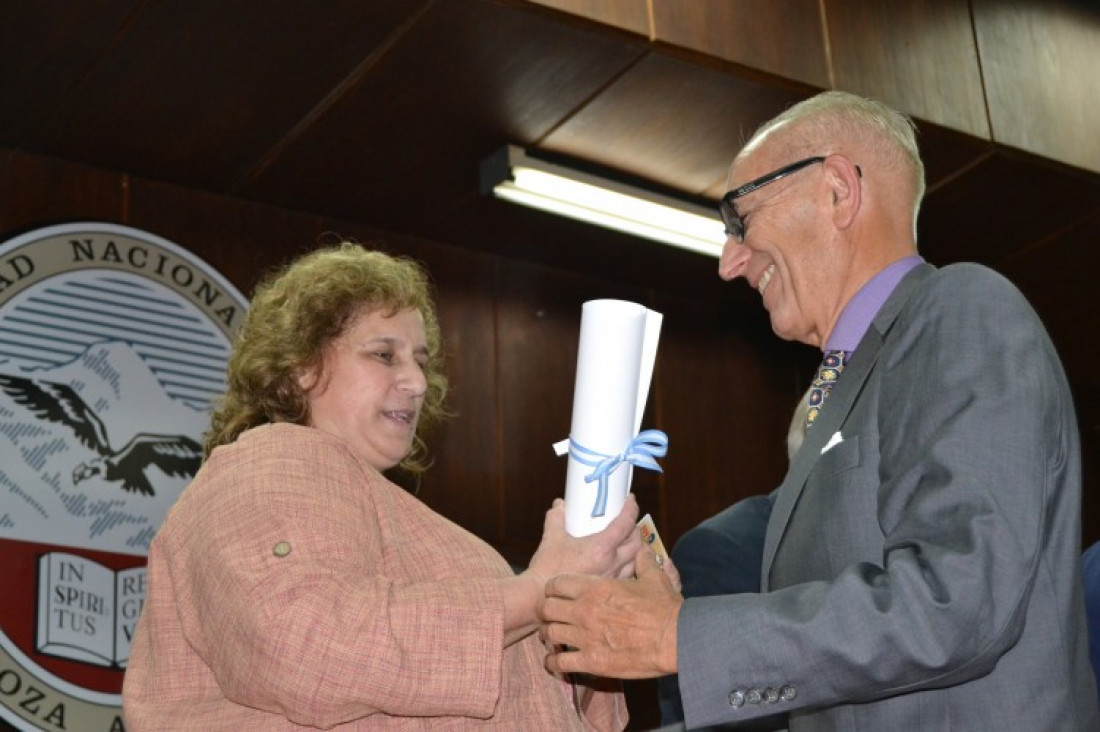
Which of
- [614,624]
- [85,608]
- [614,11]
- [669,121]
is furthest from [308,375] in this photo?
[669,121]

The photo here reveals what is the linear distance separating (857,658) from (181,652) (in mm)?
967

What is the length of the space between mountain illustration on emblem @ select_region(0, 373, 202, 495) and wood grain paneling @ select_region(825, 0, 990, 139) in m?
2.12

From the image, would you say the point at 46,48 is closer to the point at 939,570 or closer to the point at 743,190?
the point at 743,190

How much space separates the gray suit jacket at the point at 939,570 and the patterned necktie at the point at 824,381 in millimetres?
265

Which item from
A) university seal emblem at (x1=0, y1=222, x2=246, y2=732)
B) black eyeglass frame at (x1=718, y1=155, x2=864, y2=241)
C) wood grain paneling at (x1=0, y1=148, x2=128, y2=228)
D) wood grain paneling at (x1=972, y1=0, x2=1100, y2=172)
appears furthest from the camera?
wood grain paneling at (x1=972, y1=0, x2=1100, y2=172)

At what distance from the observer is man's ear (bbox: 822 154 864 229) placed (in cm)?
226

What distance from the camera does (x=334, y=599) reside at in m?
1.94

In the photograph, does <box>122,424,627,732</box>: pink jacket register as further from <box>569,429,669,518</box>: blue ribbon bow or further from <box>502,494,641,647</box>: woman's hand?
<box>569,429,669,518</box>: blue ribbon bow

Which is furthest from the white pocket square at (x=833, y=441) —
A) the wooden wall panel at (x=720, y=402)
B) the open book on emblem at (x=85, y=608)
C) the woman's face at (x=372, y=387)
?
the wooden wall panel at (x=720, y=402)

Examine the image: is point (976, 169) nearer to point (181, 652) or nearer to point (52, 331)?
point (52, 331)

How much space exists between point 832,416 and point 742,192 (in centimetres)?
53

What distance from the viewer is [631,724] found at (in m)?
4.86

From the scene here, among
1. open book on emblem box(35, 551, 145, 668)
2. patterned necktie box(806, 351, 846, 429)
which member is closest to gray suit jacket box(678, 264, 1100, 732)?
patterned necktie box(806, 351, 846, 429)

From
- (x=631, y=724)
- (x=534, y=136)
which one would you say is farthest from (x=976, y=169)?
(x=631, y=724)
